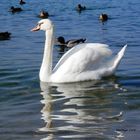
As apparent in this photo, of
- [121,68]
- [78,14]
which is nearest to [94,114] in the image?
[121,68]

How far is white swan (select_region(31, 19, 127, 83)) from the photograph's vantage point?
1304cm

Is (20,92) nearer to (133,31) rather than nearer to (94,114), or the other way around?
(94,114)

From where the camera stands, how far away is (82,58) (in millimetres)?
12984

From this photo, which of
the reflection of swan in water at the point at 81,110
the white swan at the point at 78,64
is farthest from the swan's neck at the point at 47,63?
the reflection of swan in water at the point at 81,110

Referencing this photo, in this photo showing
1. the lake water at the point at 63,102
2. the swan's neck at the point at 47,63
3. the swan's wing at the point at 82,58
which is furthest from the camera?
the swan's neck at the point at 47,63

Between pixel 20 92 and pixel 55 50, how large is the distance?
8.06 meters

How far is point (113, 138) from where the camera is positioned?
8125 millimetres

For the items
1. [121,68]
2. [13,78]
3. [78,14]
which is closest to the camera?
[13,78]

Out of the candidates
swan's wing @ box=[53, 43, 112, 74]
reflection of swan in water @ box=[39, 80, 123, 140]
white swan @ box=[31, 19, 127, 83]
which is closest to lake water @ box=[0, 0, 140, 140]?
reflection of swan in water @ box=[39, 80, 123, 140]

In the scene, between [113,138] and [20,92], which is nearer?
[113,138]

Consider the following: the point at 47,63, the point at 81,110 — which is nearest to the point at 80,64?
the point at 47,63

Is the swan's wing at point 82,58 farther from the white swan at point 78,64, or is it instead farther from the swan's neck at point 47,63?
the swan's neck at point 47,63

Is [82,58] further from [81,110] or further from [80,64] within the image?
[81,110]

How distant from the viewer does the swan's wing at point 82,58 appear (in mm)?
13016
